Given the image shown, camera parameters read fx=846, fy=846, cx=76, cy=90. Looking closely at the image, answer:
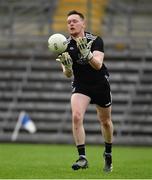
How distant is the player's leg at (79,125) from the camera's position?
1193 cm

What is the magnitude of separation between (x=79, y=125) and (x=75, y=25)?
1.48 meters

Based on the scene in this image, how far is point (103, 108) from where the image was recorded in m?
12.3

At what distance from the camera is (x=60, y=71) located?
76.1 ft

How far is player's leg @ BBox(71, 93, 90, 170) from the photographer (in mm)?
11930

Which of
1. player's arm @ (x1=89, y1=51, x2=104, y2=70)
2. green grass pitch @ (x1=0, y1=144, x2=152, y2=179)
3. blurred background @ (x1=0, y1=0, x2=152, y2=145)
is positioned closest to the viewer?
green grass pitch @ (x1=0, y1=144, x2=152, y2=179)

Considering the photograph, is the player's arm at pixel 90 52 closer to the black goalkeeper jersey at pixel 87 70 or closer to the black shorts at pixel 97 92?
the black goalkeeper jersey at pixel 87 70

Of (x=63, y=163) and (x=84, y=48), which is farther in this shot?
(x=63, y=163)

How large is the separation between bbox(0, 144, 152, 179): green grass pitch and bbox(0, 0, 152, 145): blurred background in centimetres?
134

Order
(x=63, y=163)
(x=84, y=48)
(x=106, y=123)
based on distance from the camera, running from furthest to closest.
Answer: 1. (x=63, y=163)
2. (x=106, y=123)
3. (x=84, y=48)

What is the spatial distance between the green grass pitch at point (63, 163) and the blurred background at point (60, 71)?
52.7 inches

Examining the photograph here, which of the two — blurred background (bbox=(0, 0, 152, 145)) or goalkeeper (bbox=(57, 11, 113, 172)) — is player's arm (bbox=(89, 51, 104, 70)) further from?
blurred background (bbox=(0, 0, 152, 145))

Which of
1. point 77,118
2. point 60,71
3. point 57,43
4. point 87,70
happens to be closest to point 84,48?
point 57,43

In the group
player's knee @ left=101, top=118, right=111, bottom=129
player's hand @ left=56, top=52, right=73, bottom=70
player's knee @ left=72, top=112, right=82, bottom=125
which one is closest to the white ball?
player's hand @ left=56, top=52, right=73, bottom=70

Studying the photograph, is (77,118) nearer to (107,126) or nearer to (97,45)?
(107,126)
